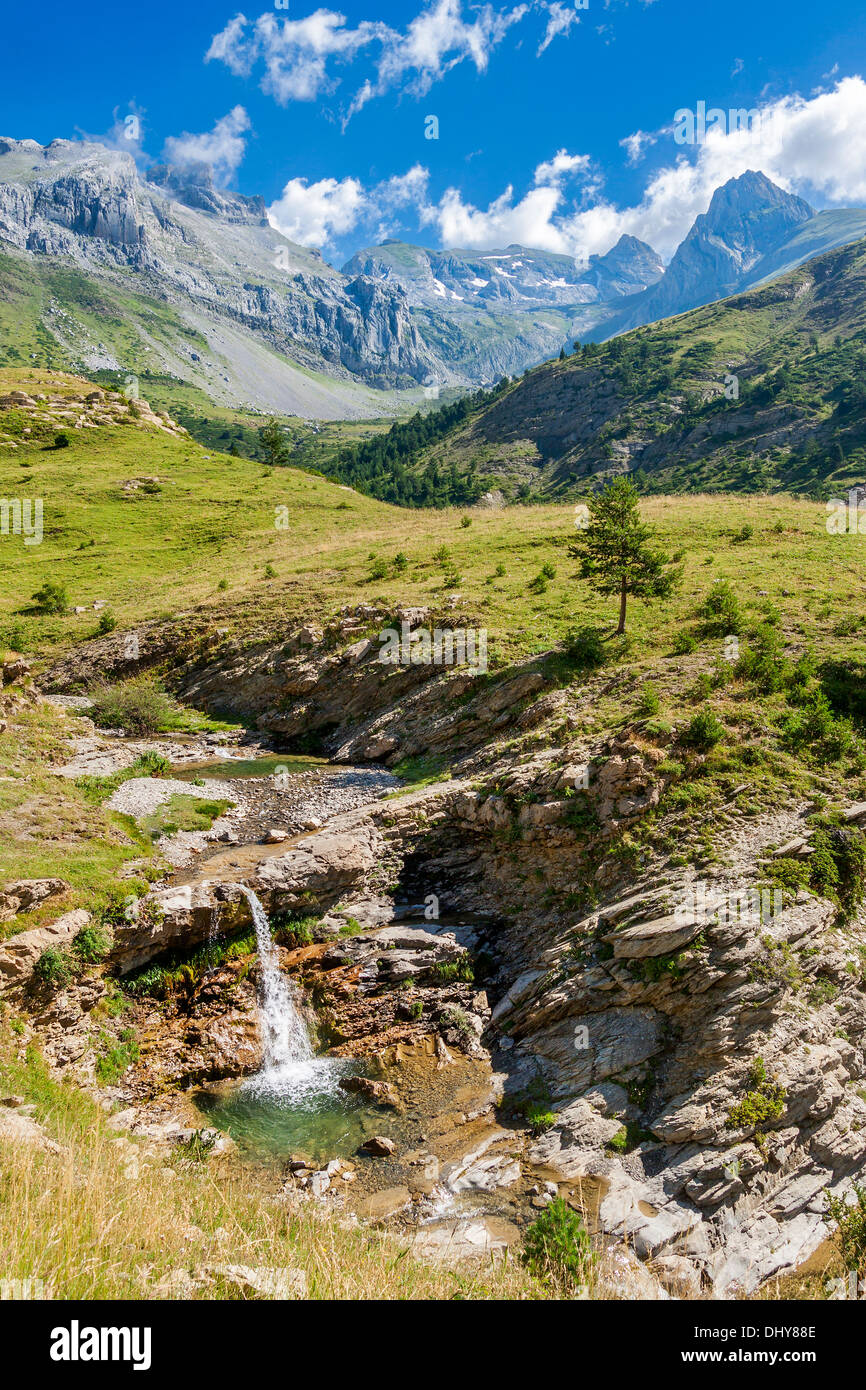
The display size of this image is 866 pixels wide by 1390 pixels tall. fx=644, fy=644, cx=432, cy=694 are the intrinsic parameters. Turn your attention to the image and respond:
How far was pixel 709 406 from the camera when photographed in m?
133

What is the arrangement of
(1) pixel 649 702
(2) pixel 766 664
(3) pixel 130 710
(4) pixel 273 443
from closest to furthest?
(1) pixel 649 702
(2) pixel 766 664
(3) pixel 130 710
(4) pixel 273 443

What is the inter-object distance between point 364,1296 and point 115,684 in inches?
1500

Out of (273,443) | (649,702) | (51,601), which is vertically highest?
(273,443)

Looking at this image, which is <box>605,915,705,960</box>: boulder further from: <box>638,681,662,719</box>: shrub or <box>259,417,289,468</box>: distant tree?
<box>259,417,289,468</box>: distant tree

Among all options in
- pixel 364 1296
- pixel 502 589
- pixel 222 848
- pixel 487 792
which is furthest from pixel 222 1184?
pixel 502 589

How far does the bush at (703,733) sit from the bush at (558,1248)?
12333 mm

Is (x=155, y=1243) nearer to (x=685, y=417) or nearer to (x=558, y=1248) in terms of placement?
(x=558, y=1248)

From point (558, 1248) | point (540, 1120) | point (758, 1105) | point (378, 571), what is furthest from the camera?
point (378, 571)


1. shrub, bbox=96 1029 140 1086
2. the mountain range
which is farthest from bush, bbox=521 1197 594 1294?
the mountain range

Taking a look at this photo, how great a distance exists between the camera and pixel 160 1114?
545 inches

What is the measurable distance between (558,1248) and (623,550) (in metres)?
22.4

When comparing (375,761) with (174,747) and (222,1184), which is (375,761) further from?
(222,1184)

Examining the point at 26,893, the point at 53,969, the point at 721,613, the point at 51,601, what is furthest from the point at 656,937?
the point at 51,601

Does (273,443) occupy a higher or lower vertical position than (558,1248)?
higher
